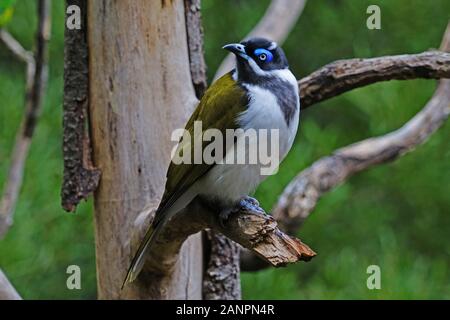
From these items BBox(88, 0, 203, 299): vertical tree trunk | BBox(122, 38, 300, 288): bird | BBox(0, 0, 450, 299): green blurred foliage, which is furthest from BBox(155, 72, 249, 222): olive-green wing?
BBox(0, 0, 450, 299): green blurred foliage

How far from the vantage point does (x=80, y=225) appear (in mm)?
3143

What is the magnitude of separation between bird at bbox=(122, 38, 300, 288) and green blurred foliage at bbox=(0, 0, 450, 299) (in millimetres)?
968

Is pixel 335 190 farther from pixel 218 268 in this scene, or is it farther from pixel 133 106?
pixel 133 106

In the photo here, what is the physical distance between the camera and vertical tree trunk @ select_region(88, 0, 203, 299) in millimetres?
2002

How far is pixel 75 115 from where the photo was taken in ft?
6.66

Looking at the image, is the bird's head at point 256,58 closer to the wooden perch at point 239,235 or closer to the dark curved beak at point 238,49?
the dark curved beak at point 238,49

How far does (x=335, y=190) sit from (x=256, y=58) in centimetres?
125

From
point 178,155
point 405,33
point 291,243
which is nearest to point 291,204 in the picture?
point 178,155

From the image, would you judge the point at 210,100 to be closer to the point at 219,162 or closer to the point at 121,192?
the point at 219,162

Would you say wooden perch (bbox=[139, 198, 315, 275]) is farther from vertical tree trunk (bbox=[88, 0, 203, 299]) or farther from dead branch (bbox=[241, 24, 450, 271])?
dead branch (bbox=[241, 24, 450, 271])

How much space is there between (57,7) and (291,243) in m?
1.96

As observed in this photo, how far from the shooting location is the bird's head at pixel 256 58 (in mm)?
1800

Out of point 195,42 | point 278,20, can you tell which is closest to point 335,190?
point 278,20

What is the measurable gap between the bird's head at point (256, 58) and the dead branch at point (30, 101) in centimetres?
46
